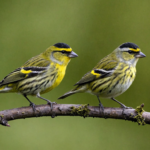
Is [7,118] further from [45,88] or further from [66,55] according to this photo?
[66,55]

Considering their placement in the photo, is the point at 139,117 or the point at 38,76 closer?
the point at 139,117

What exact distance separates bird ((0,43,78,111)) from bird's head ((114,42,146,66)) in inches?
31.6

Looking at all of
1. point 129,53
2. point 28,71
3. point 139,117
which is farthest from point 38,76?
point 139,117

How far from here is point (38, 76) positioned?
4.15m

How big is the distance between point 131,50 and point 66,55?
3.08 ft

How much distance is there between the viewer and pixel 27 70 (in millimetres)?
4156

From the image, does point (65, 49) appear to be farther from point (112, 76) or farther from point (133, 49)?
point (133, 49)

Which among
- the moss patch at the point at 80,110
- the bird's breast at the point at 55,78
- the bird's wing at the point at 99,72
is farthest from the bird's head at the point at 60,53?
the moss patch at the point at 80,110

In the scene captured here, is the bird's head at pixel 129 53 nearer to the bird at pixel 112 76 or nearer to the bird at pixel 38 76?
the bird at pixel 112 76

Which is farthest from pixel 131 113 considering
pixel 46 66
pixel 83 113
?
pixel 46 66

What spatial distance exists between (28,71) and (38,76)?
0.53 ft

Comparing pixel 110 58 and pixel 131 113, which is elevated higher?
pixel 110 58

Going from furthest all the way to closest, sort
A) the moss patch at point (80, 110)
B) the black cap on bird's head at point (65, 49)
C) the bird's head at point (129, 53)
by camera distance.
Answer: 1. the bird's head at point (129, 53)
2. the black cap on bird's head at point (65, 49)
3. the moss patch at point (80, 110)

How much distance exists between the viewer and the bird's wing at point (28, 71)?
158 inches
